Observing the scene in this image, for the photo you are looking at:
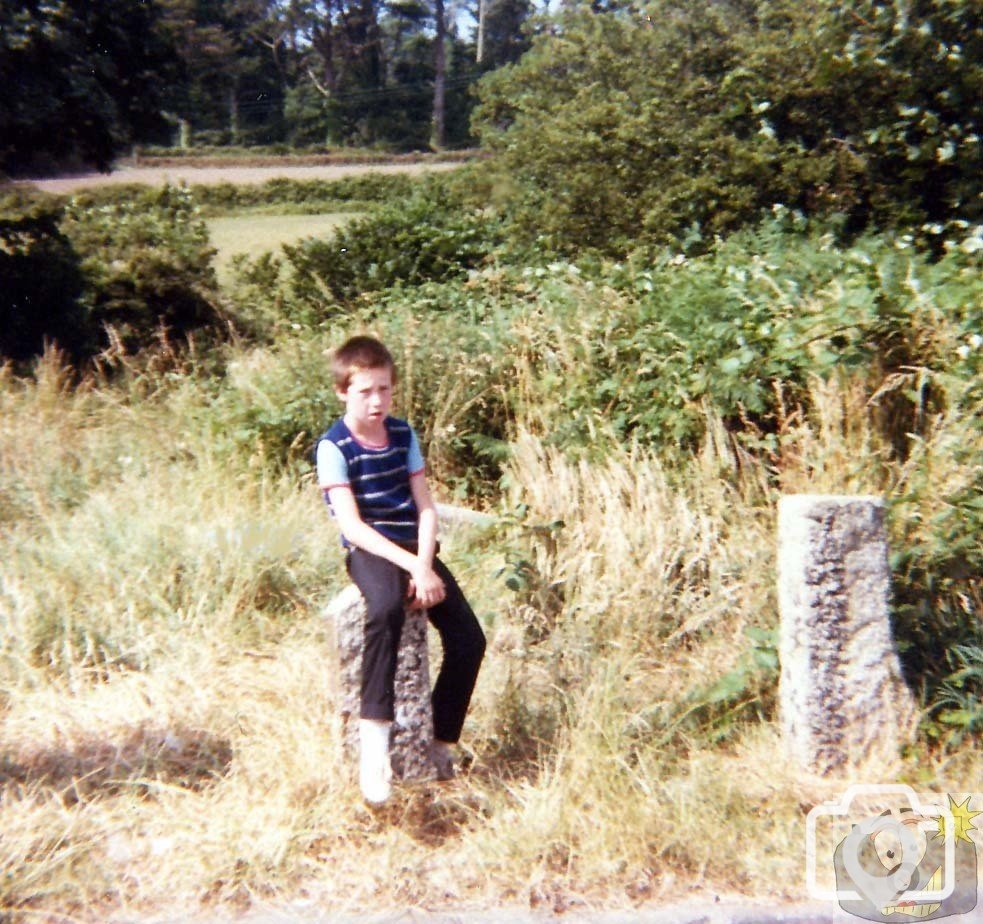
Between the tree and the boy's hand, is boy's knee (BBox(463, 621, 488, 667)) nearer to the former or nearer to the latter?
the boy's hand

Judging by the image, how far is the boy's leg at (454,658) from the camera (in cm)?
344

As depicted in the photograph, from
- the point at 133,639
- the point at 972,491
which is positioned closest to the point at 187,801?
the point at 133,639

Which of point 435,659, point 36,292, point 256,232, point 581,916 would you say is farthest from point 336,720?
point 256,232

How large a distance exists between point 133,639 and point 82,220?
7.85m

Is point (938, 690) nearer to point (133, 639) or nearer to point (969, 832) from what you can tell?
point (969, 832)

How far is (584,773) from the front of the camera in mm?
3459

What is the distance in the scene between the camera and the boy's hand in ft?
10.8

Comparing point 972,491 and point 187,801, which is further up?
point 972,491

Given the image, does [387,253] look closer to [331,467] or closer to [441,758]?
[331,467]

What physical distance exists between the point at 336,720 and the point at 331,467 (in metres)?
0.85

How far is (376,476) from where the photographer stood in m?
3.45

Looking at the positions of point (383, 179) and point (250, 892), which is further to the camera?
point (383, 179)

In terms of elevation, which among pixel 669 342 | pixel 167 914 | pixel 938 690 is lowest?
pixel 167 914

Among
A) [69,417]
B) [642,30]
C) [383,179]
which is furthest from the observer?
[383,179]
